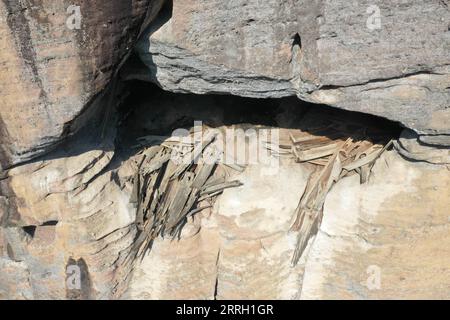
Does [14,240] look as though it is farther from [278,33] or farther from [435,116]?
[435,116]

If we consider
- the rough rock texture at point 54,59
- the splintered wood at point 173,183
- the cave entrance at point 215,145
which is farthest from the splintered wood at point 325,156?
the rough rock texture at point 54,59

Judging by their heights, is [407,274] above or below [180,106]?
below

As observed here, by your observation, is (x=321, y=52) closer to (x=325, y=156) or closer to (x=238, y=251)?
(x=325, y=156)

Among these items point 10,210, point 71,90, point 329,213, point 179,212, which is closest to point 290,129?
point 329,213

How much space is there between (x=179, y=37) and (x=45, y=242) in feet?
3.96

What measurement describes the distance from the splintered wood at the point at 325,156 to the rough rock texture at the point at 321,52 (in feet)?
1.38

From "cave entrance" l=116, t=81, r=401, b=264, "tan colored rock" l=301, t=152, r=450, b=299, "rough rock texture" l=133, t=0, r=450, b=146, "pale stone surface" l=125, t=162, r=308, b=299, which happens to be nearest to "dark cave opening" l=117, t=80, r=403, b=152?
"cave entrance" l=116, t=81, r=401, b=264

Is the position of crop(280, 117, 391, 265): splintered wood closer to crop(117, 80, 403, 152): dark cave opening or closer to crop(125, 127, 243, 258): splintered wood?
crop(117, 80, 403, 152): dark cave opening

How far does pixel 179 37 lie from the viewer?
1769 mm

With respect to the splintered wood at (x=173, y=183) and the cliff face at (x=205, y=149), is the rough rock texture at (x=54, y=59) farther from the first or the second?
the splintered wood at (x=173, y=183)

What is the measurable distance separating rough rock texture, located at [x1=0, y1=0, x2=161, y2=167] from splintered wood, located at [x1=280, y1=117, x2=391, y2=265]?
3.59ft

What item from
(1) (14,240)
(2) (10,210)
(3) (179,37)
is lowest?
(1) (14,240)

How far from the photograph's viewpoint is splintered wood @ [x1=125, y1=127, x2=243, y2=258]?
2.43 metres

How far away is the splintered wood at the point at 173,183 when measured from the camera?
2428 mm
